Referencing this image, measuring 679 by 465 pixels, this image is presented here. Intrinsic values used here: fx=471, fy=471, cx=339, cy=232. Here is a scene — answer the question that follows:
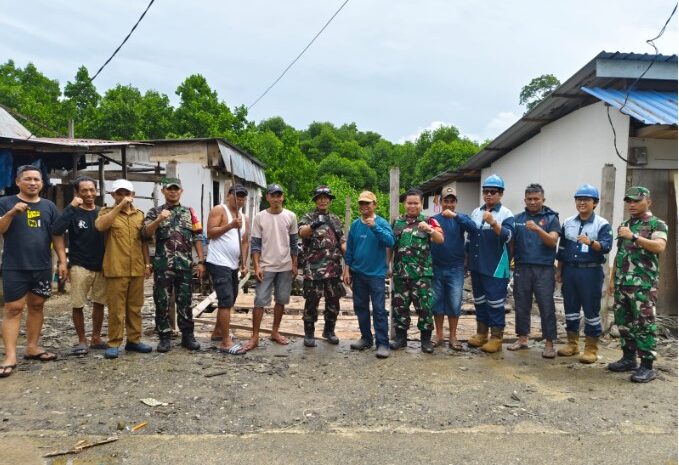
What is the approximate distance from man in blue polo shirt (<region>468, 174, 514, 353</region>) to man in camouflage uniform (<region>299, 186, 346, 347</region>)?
157cm

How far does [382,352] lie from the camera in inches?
206

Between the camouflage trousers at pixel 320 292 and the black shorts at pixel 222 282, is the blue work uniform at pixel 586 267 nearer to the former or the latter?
the camouflage trousers at pixel 320 292

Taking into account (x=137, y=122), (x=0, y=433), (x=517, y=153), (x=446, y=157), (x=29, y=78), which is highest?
(x=29, y=78)

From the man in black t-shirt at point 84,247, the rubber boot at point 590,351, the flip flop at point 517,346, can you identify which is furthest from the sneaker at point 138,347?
the rubber boot at point 590,351

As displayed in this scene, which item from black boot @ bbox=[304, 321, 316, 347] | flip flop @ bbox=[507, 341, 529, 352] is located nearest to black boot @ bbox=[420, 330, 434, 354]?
flip flop @ bbox=[507, 341, 529, 352]

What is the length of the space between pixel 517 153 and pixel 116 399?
10.4 m

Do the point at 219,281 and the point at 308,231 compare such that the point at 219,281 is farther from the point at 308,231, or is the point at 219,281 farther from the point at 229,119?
the point at 229,119

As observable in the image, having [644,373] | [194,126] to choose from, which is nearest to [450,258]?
[644,373]

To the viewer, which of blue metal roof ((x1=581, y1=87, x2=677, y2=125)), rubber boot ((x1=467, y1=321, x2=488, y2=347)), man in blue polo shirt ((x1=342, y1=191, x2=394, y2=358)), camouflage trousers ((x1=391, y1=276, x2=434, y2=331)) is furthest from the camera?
blue metal roof ((x1=581, y1=87, x2=677, y2=125))

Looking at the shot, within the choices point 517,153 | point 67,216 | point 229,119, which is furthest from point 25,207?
point 229,119

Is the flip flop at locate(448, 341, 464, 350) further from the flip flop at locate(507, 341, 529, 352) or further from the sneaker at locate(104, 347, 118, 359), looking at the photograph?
the sneaker at locate(104, 347, 118, 359)

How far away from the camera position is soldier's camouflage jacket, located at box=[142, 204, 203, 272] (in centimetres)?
504

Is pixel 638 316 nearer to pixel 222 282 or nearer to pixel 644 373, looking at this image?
pixel 644 373

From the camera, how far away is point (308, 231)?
17.7 feet
